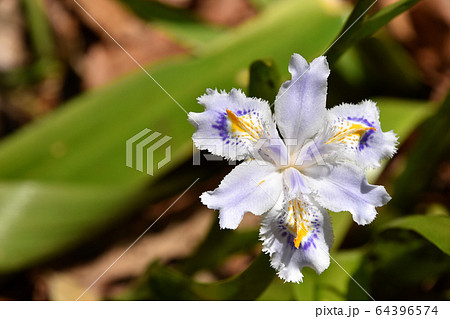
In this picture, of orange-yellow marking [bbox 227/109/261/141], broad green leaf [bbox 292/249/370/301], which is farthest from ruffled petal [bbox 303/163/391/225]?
broad green leaf [bbox 292/249/370/301]

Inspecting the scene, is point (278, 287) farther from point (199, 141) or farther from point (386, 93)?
point (386, 93)

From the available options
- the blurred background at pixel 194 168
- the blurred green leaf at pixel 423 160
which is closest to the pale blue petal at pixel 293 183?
the blurred background at pixel 194 168

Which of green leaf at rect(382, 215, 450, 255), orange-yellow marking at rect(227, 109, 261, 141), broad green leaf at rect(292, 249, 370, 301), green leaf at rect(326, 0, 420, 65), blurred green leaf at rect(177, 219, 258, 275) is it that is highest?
green leaf at rect(326, 0, 420, 65)

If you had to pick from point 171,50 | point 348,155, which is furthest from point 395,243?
point 171,50
